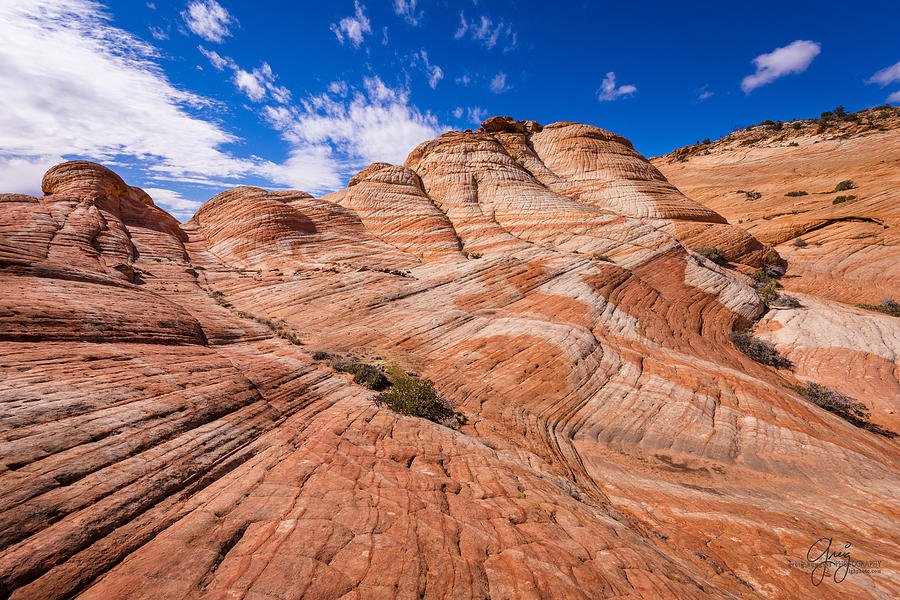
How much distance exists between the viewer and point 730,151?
226 ft

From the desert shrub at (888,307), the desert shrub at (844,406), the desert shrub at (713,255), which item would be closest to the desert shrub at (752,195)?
the desert shrub at (713,255)

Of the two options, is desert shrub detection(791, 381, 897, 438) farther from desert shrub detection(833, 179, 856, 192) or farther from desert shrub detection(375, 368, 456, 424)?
desert shrub detection(833, 179, 856, 192)

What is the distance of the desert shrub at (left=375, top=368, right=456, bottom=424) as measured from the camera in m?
9.73

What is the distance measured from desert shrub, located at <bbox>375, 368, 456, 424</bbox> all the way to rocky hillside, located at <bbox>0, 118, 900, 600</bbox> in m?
0.44

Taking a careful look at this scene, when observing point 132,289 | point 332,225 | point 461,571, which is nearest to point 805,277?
point 461,571

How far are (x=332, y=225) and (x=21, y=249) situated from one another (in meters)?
21.3

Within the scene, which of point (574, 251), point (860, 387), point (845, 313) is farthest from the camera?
point (574, 251)

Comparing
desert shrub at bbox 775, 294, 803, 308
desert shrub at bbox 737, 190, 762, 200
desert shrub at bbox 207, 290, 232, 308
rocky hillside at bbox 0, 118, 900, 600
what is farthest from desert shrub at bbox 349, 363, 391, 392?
desert shrub at bbox 737, 190, 762, 200

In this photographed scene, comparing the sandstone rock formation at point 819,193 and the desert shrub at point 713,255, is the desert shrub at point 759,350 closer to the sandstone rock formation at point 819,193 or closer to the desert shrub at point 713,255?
the desert shrub at point 713,255

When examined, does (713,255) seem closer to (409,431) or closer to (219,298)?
(409,431)

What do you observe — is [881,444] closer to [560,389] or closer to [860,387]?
[860,387]

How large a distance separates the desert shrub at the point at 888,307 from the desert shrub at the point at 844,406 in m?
13.5

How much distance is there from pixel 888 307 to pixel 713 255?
34.2 ft

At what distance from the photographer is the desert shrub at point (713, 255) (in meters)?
29.7
